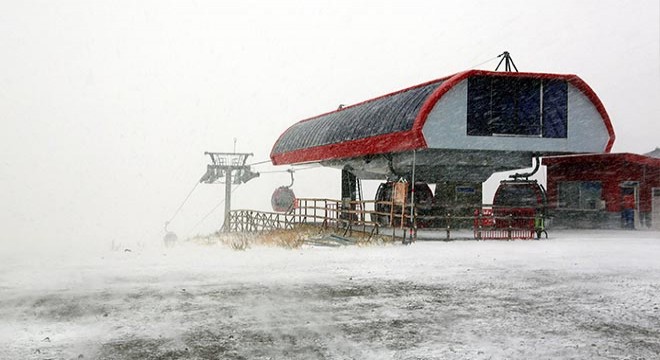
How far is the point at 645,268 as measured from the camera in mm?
14008

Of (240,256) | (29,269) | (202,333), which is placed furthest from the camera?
(240,256)

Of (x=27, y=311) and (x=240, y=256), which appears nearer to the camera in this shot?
(x=27, y=311)

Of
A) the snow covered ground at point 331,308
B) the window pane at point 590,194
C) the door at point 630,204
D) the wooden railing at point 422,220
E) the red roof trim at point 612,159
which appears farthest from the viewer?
the window pane at point 590,194

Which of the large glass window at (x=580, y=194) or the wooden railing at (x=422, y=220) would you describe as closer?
the wooden railing at (x=422, y=220)

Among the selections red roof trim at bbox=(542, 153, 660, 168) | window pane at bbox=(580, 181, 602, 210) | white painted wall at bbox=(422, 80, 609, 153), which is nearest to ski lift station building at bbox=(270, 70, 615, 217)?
white painted wall at bbox=(422, 80, 609, 153)

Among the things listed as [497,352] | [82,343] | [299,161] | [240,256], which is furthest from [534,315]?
[299,161]

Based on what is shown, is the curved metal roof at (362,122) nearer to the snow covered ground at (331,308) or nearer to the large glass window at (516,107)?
the large glass window at (516,107)

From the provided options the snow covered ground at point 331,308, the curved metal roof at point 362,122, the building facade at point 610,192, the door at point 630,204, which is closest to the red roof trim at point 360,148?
the curved metal roof at point 362,122

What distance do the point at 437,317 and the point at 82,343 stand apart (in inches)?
176

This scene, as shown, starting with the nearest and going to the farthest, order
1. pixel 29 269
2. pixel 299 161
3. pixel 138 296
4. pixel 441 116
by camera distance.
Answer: pixel 138 296 → pixel 29 269 → pixel 441 116 → pixel 299 161

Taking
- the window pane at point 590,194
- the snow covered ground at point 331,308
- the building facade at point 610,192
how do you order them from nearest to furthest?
1. the snow covered ground at point 331,308
2. the building facade at point 610,192
3. the window pane at point 590,194

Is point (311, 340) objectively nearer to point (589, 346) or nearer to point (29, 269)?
point (589, 346)

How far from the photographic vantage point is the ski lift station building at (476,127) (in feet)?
72.1

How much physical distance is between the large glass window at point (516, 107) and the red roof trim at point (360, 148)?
220 cm
